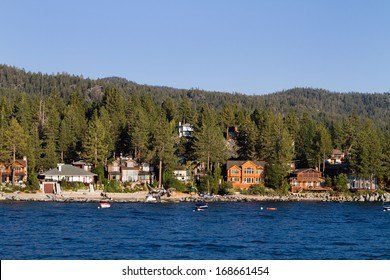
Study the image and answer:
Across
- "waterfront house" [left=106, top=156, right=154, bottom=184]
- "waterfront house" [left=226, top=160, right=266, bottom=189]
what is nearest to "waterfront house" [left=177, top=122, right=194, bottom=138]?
"waterfront house" [left=226, top=160, right=266, bottom=189]

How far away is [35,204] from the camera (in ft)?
290

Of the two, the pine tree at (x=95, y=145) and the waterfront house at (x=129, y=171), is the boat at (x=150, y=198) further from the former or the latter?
the pine tree at (x=95, y=145)

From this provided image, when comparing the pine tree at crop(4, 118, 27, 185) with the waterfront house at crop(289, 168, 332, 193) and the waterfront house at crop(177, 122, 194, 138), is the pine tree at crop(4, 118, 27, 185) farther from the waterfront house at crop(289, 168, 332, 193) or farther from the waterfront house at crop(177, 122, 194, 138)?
the waterfront house at crop(289, 168, 332, 193)

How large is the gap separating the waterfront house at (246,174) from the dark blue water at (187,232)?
23.2 meters

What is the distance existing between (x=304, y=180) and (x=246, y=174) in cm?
1088

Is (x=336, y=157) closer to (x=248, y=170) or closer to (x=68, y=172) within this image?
(x=248, y=170)

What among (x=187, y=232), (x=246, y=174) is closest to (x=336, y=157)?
(x=246, y=174)

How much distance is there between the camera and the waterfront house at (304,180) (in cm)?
11481

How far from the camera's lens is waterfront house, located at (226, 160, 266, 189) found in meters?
115

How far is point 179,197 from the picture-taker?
102 meters

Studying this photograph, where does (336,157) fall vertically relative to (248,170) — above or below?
above

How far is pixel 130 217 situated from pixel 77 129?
51.4m
